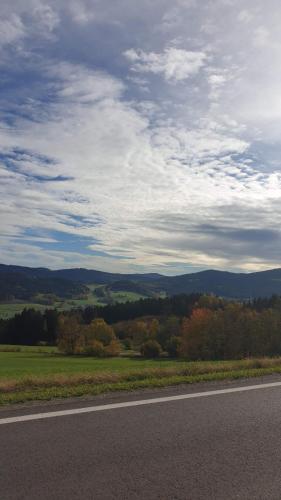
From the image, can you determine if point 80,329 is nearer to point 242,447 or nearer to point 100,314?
point 100,314

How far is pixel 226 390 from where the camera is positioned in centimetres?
930

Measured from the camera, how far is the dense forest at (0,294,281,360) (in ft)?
199

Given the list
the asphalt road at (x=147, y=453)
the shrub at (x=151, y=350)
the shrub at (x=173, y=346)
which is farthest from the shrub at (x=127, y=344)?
the asphalt road at (x=147, y=453)

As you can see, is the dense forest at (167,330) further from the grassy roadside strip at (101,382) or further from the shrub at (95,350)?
the grassy roadside strip at (101,382)

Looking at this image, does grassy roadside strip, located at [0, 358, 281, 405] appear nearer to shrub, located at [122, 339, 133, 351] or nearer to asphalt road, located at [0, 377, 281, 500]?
asphalt road, located at [0, 377, 281, 500]

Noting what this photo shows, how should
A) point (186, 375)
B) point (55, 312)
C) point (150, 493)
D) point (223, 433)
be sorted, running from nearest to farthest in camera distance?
point (150, 493), point (223, 433), point (186, 375), point (55, 312)

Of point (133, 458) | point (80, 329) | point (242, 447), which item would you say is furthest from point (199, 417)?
point (80, 329)

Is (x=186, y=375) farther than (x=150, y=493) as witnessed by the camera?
Yes

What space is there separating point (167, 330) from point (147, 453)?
79179 millimetres

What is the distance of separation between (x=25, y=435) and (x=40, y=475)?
131 cm

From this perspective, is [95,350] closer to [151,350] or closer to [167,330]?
[151,350]

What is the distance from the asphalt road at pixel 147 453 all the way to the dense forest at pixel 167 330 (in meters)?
47.4

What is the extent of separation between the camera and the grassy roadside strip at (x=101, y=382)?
8656 millimetres

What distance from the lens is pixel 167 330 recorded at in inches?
3290
